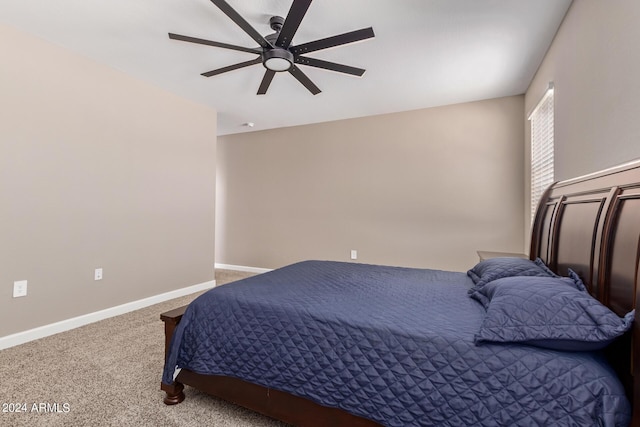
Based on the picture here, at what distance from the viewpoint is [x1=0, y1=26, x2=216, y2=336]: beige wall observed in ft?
8.27

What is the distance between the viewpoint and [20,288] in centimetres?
254

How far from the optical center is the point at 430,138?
419 cm

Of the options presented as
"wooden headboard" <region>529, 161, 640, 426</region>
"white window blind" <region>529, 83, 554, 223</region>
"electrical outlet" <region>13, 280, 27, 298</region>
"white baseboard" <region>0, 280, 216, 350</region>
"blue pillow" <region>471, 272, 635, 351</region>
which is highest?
"white window blind" <region>529, 83, 554, 223</region>

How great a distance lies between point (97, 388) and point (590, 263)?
2791mm

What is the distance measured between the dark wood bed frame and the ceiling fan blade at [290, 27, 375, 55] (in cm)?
147

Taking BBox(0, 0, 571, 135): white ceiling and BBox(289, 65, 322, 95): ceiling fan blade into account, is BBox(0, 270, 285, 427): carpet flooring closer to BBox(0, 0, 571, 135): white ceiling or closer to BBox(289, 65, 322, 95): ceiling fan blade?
BBox(289, 65, 322, 95): ceiling fan blade

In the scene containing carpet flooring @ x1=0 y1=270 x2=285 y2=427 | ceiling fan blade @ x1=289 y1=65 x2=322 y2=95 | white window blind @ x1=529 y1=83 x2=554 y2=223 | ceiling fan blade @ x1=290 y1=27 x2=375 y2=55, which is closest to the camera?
carpet flooring @ x1=0 y1=270 x2=285 y2=427

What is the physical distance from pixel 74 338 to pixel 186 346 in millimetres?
1646

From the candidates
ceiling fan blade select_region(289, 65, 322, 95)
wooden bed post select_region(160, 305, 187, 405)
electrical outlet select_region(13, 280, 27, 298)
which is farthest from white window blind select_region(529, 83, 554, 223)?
→ electrical outlet select_region(13, 280, 27, 298)

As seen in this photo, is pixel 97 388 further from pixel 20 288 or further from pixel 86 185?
pixel 86 185

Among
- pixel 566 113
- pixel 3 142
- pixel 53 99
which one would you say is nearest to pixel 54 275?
pixel 3 142

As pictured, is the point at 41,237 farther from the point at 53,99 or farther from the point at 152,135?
the point at 152,135

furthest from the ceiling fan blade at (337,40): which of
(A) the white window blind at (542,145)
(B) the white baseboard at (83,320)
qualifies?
(B) the white baseboard at (83,320)

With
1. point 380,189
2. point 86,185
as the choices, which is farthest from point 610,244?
point 86,185
